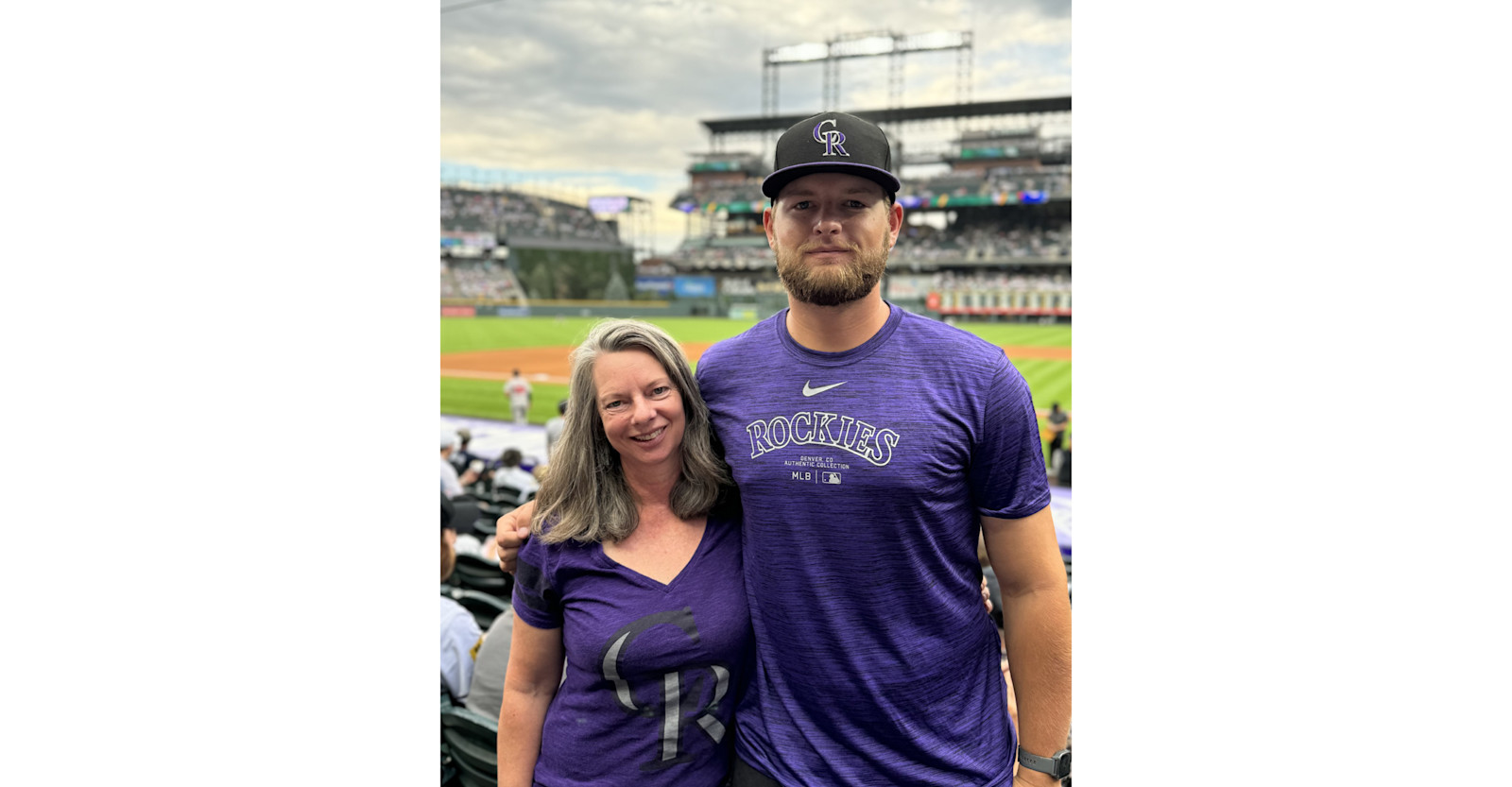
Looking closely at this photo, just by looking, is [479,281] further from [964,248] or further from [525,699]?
[525,699]

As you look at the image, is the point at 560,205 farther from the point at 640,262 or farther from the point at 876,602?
the point at 876,602

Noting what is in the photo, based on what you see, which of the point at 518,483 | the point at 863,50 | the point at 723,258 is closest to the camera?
the point at 518,483

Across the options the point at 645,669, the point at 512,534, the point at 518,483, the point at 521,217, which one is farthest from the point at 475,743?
the point at 521,217

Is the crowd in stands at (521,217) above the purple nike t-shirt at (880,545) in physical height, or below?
above

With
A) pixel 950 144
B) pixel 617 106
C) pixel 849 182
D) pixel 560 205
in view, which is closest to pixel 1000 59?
pixel 950 144

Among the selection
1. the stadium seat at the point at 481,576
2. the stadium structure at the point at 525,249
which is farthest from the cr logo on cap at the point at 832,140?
the stadium structure at the point at 525,249

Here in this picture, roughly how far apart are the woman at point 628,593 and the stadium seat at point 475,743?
0.32 meters

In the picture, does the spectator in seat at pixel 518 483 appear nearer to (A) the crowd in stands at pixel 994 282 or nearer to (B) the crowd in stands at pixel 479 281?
(A) the crowd in stands at pixel 994 282

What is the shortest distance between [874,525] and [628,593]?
57cm

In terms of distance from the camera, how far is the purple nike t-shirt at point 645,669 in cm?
182

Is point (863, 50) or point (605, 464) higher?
point (863, 50)

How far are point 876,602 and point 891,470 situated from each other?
11.8 inches

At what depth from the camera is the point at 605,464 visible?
1985 millimetres

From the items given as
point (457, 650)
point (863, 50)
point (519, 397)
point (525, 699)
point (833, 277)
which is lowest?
point (457, 650)
